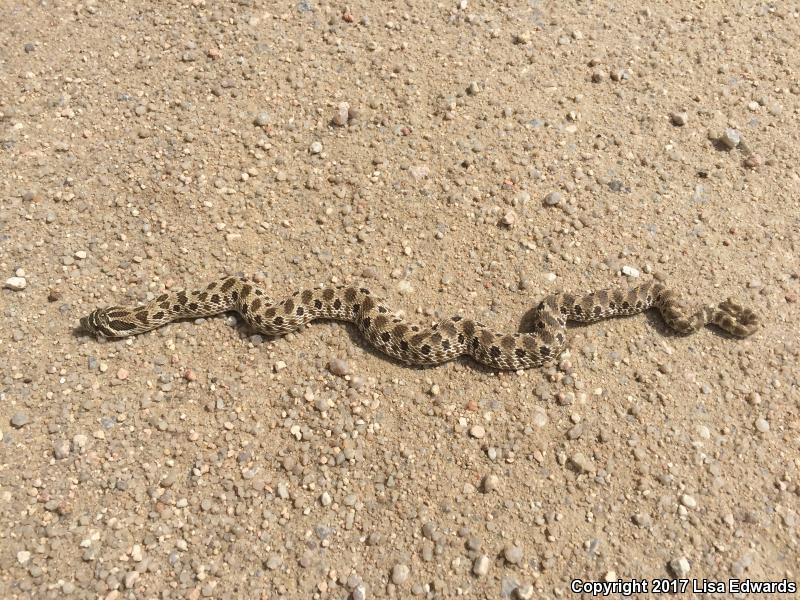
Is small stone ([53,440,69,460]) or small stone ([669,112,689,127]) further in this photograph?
small stone ([669,112,689,127])

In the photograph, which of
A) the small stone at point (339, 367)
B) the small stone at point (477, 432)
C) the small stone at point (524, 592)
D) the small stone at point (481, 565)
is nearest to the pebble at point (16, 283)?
the small stone at point (339, 367)

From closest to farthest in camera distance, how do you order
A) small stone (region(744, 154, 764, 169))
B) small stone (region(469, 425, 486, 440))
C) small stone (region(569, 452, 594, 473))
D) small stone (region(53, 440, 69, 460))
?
1. small stone (region(569, 452, 594, 473))
2. small stone (region(53, 440, 69, 460))
3. small stone (region(469, 425, 486, 440))
4. small stone (region(744, 154, 764, 169))

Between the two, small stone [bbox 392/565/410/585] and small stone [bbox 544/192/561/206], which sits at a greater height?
small stone [bbox 544/192/561/206]

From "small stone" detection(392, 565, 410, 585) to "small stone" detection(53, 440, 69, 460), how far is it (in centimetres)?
406

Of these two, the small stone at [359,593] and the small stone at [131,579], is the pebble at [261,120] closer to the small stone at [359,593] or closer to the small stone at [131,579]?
the small stone at [131,579]

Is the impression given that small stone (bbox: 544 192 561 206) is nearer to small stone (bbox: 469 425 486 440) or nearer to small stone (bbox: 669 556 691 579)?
small stone (bbox: 469 425 486 440)

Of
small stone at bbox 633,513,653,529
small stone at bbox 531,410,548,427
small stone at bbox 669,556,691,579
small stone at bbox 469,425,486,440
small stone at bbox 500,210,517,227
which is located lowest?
small stone at bbox 469,425,486,440

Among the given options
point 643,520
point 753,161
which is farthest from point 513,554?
point 753,161

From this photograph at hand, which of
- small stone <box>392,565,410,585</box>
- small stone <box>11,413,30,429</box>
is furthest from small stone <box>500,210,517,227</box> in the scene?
small stone <box>11,413,30,429</box>

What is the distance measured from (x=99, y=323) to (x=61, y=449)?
5.20 ft

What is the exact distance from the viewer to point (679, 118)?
8.94 m

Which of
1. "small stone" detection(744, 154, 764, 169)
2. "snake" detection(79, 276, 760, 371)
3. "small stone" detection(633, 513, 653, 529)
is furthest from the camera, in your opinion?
"small stone" detection(744, 154, 764, 169)

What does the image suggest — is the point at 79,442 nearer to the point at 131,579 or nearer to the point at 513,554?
the point at 131,579

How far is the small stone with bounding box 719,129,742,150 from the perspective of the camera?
874 cm
